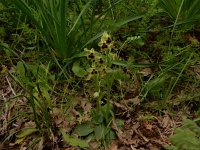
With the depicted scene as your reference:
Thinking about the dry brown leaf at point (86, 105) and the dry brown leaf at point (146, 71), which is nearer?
the dry brown leaf at point (86, 105)

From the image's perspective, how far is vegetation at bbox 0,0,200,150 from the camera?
2.12m

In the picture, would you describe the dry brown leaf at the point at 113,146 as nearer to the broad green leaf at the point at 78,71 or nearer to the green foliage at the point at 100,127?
the green foliage at the point at 100,127

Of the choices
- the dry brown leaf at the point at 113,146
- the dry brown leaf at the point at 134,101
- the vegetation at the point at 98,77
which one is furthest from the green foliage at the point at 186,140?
the dry brown leaf at the point at 134,101

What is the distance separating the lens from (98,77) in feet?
6.75

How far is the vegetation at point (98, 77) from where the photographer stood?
2.12 m

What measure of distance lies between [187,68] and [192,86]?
5.6 inches

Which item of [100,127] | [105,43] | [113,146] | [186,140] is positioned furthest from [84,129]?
[186,140]

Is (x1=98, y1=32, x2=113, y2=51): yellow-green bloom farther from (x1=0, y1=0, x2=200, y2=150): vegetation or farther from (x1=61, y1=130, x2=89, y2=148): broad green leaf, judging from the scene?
(x1=61, y1=130, x2=89, y2=148): broad green leaf

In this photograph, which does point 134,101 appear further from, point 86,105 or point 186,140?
point 186,140

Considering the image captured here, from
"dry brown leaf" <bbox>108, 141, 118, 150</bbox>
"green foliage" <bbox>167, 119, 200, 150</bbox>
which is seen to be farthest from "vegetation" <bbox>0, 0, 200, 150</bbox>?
"green foliage" <bbox>167, 119, 200, 150</bbox>

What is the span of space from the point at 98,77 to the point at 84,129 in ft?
1.05

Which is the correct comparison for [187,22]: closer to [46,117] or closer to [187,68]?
[187,68]

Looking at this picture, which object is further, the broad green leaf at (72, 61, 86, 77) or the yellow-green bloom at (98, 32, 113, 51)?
the broad green leaf at (72, 61, 86, 77)

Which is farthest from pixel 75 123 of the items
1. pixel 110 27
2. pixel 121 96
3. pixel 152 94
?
pixel 110 27
